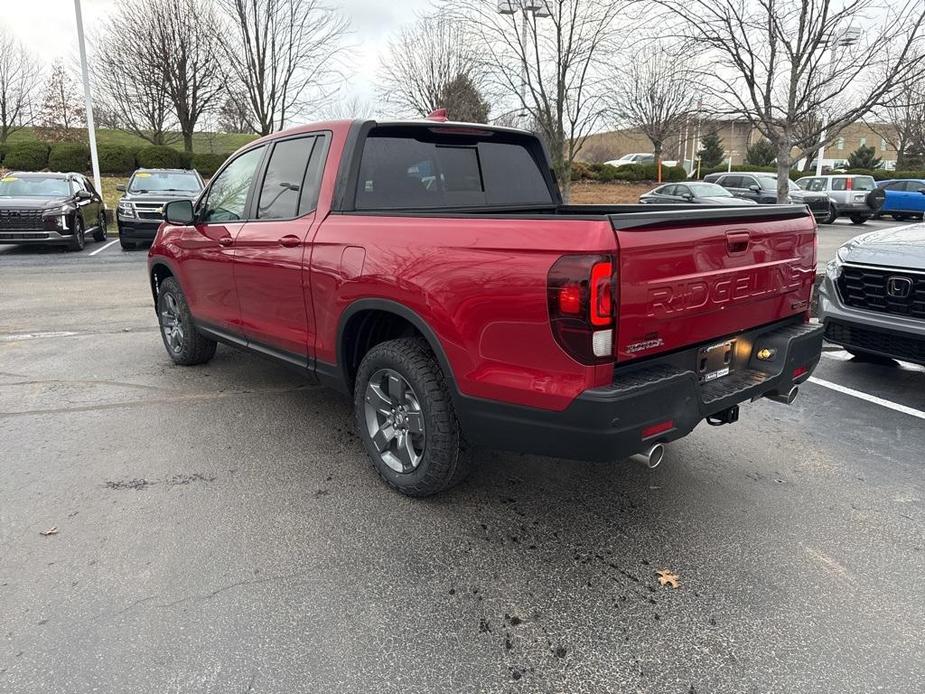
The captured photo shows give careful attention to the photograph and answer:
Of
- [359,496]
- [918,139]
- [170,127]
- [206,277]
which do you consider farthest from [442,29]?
[918,139]

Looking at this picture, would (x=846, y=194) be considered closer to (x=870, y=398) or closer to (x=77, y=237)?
(x=870, y=398)

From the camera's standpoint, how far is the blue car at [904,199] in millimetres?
22484

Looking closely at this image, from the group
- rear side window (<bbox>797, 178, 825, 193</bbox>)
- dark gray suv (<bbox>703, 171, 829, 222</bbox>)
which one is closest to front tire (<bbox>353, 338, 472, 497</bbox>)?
dark gray suv (<bbox>703, 171, 829, 222</bbox>)

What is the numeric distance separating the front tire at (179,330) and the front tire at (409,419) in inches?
97.7

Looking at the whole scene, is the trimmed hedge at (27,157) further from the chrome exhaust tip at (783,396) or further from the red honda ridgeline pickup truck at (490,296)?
the chrome exhaust tip at (783,396)

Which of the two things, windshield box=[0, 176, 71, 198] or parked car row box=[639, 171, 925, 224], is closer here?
windshield box=[0, 176, 71, 198]

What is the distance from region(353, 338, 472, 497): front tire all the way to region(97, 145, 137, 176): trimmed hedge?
26429 mm

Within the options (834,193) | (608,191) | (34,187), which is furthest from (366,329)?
(608,191)

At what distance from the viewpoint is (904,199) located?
2277cm

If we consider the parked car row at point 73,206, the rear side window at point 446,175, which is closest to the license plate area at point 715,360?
the rear side window at point 446,175

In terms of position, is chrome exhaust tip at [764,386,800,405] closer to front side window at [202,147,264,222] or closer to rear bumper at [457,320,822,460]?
rear bumper at [457,320,822,460]

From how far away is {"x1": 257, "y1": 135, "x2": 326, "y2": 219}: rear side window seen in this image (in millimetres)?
3756

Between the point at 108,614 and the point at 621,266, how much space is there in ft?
7.43

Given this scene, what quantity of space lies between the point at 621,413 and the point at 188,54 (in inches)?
1094
